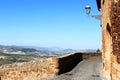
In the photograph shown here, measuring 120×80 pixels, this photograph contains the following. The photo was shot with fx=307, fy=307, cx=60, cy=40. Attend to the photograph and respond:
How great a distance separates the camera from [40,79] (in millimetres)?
17484

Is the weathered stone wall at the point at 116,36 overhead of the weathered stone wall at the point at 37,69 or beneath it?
overhead

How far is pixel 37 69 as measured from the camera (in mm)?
18062

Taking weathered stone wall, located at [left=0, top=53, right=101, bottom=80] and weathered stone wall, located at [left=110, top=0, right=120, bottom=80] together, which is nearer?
weathered stone wall, located at [left=110, top=0, right=120, bottom=80]

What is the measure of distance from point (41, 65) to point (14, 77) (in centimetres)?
230

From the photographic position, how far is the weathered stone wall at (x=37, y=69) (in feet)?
57.2

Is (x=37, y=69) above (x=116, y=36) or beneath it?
beneath

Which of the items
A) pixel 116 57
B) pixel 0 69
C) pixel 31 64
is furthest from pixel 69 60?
pixel 116 57

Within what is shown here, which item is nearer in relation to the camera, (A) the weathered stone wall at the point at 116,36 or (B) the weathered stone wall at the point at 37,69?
(A) the weathered stone wall at the point at 116,36

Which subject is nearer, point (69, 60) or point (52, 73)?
point (52, 73)

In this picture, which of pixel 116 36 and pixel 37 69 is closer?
pixel 116 36

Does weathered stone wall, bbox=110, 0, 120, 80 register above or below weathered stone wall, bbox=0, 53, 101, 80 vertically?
above

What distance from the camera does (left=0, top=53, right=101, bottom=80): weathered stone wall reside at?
1742 cm

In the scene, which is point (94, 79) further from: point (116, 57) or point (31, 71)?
point (116, 57)

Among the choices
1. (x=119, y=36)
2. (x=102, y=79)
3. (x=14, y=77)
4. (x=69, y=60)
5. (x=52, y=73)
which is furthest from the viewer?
(x=69, y=60)
